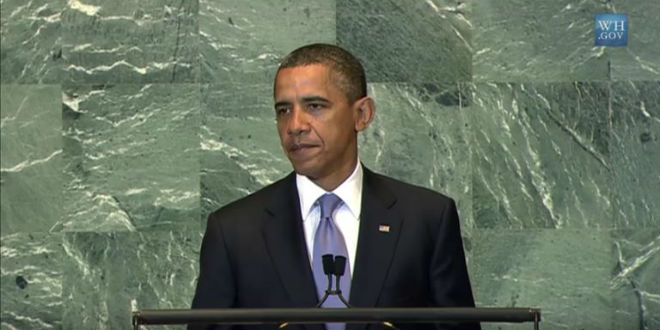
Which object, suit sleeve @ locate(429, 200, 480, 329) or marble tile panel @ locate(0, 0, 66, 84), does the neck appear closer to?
suit sleeve @ locate(429, 200, 480, 329)

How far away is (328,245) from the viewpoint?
3.39 m

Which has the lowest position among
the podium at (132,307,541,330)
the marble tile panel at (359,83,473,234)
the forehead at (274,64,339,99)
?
the podium at (132,307,541,330)

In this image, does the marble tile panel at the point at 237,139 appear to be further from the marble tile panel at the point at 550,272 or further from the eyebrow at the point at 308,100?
the eyebrow at the point at 308,100

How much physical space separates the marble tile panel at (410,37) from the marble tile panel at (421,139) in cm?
6

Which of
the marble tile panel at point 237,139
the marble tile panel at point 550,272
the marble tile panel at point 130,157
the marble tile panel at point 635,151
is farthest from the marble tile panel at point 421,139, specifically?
the marble tile panel at point 130,157

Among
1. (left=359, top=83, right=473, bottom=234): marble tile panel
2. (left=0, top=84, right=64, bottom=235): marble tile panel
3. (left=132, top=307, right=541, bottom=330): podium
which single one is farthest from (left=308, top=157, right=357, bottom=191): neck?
(left=0, top=84, right=64, bottom=235): marble tile panel

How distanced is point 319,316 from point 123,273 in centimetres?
309

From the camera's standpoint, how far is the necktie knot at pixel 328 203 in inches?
136

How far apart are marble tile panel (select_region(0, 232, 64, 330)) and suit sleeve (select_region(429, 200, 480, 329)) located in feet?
8.23

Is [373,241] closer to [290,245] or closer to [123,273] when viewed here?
[290,245]

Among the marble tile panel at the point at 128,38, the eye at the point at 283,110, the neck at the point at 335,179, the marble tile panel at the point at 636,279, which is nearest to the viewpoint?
the eye at the point at 283,110

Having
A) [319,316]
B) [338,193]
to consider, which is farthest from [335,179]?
[319,316]

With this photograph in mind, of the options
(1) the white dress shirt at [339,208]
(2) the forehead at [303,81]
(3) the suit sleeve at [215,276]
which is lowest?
(3) the suit sleeve at [215,276]

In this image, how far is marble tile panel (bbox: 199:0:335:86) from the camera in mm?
5492
